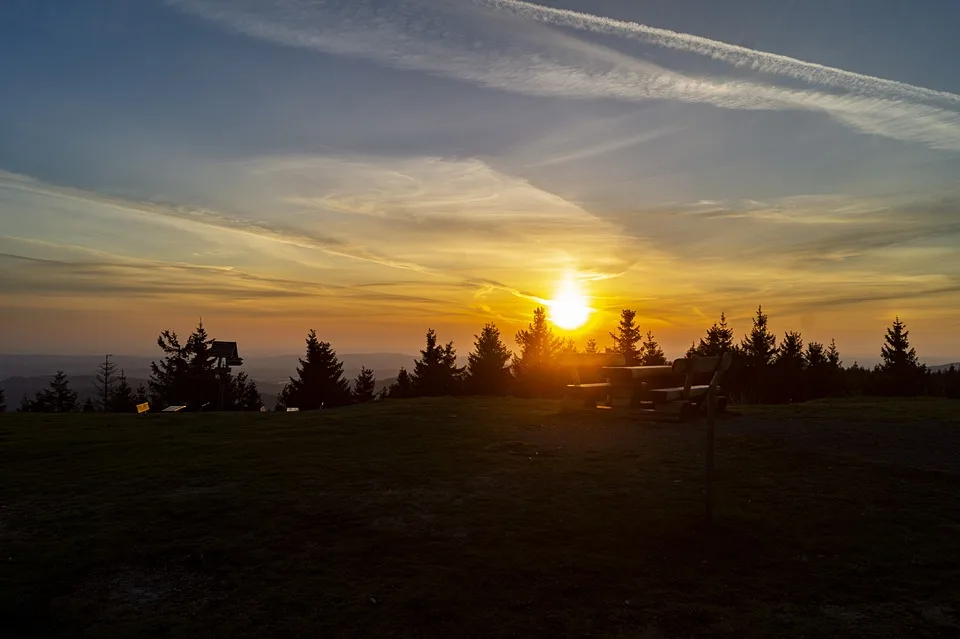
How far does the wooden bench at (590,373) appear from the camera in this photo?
811 inches

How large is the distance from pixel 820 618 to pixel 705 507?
2.73 m

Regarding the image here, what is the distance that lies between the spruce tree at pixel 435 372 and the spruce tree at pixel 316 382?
7.99 meters

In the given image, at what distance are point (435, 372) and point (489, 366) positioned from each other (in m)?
11.8

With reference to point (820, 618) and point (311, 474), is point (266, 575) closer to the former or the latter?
point (311, 474)

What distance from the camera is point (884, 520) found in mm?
8000

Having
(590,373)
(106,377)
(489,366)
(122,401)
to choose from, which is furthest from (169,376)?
(590,373)

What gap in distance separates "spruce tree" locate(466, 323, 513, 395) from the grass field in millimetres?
33000

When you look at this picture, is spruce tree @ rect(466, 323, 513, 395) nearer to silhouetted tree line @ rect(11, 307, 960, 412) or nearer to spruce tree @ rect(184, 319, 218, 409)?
silhouetted tree line @ rect(11, 307, 960, 412)

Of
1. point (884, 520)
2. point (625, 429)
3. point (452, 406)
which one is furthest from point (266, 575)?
point (452, 406)

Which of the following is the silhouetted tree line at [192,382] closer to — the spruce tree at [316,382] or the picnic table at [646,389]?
the spruce tree at [316,382]

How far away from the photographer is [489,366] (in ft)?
166

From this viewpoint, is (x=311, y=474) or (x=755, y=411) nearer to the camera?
(x=311, y=474)

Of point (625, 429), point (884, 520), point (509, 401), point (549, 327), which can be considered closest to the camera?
point (884, 520)

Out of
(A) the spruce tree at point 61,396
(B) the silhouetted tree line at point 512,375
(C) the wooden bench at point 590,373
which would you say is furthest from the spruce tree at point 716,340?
(A) the spruce tree at point 61,396
